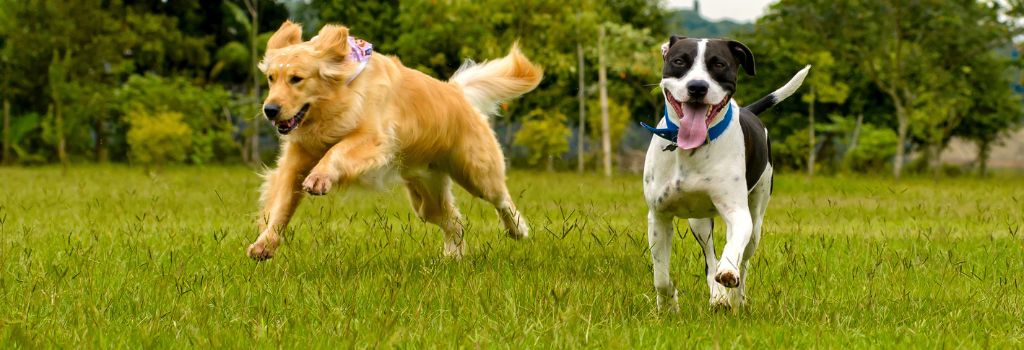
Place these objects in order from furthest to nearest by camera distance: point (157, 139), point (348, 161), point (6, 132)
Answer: point (6, 132)
point (157, 139)
point (348, 161)

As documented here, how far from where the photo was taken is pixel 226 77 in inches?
1665

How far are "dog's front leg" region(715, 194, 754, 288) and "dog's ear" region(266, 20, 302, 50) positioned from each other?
10.6ft

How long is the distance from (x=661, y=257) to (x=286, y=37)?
10.1ft

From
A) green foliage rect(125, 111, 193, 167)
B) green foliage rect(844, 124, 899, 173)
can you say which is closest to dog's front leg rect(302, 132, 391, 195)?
green foliage rect(125, 111, 193, 167)

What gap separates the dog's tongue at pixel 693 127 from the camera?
4.36 meters

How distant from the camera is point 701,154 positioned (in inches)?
176

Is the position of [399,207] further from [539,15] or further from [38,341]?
[539,15]

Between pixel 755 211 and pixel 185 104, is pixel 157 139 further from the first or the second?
pixel 755 211

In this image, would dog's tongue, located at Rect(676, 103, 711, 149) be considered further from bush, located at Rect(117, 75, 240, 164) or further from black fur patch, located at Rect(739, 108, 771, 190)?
bush, located at Rect(117, 75, 240, 164)

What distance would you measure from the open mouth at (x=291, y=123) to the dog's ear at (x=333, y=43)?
36 cm

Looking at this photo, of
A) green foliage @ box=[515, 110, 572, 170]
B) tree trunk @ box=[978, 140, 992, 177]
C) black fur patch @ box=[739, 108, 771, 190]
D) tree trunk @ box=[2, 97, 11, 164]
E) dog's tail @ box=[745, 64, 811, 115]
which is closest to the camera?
black fur patch @ box=[739, 108, 771, 190]

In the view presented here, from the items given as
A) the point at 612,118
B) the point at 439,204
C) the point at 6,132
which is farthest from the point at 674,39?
the point at 6,132

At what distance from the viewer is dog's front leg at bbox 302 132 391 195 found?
18.4ft

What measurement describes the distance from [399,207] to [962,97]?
28321 mm
